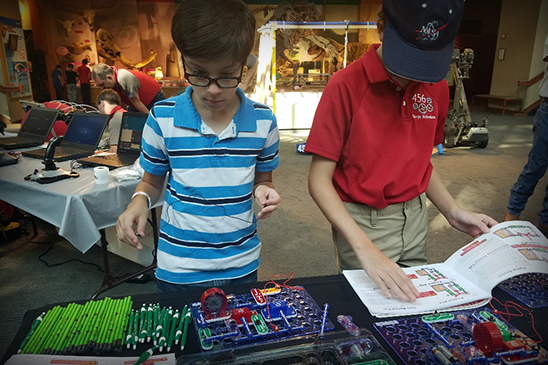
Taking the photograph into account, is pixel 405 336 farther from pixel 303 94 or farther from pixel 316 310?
pixel 303 94

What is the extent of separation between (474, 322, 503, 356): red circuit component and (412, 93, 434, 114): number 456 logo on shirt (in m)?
0.66

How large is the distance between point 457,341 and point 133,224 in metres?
0.79

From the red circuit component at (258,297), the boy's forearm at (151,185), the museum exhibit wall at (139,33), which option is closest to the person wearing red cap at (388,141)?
the red circuit component at (258,297)

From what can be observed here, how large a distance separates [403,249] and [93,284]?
7.17 feet

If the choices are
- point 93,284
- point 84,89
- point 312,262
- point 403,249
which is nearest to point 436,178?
point 403,249

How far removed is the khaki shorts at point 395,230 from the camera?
1182 millimetres

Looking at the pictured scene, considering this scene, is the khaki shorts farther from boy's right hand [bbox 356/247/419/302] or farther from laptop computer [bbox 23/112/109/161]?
laptop computer [bbox 23/112/109/161]

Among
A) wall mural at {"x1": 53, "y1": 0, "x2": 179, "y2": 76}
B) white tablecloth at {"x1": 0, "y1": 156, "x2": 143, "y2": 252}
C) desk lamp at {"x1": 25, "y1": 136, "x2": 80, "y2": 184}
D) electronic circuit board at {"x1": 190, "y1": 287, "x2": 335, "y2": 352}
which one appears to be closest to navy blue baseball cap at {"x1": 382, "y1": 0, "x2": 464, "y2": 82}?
electronic circuit board at {"x1": 190, "y1": 287, "x2": 335, "y2": 352}

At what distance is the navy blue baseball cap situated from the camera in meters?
0.92

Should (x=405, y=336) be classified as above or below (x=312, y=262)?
above

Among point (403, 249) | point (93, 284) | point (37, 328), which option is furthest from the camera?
point (93, 284)

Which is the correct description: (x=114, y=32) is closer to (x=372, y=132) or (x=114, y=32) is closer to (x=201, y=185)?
(x=201, y=185)

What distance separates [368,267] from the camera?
0.94 metres

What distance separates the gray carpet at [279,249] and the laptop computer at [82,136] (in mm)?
823
